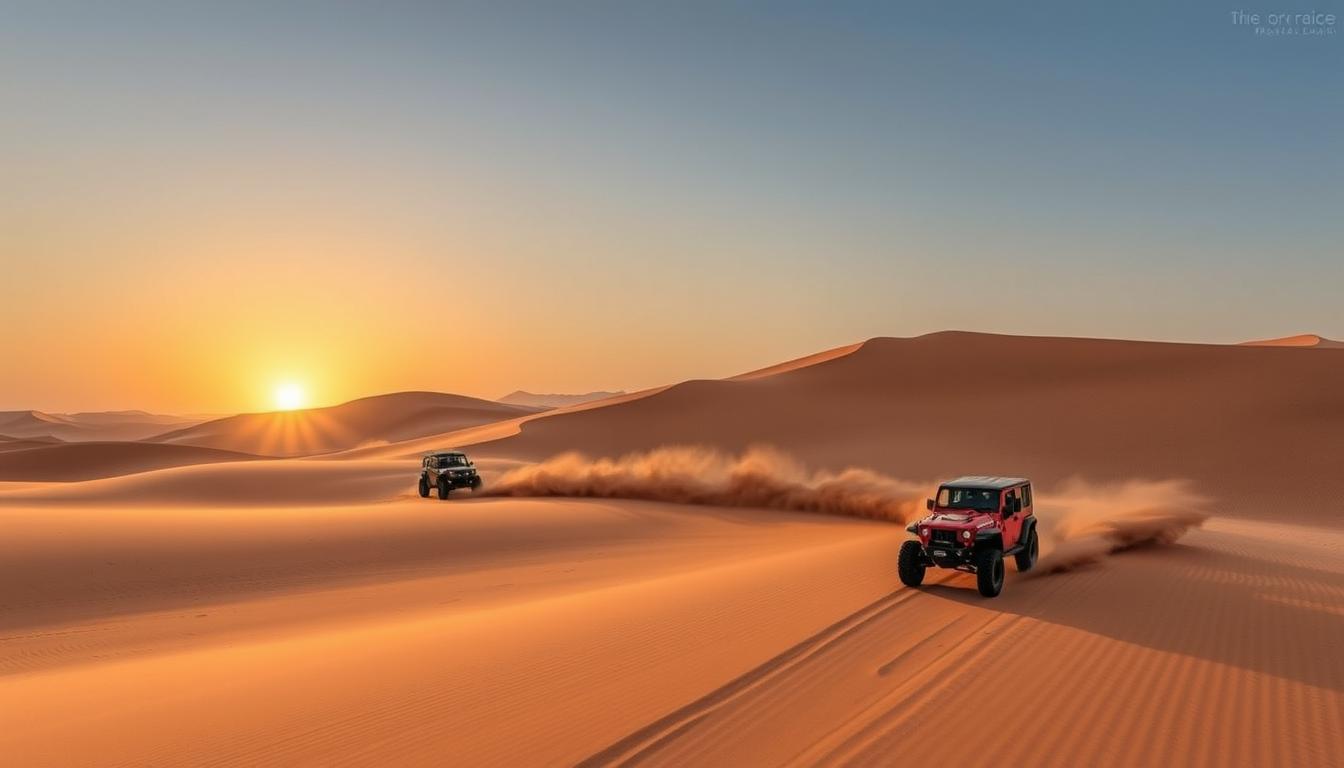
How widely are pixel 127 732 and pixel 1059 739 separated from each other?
7.35 metres

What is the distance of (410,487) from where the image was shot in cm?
3250

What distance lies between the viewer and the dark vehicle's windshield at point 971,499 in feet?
37.0

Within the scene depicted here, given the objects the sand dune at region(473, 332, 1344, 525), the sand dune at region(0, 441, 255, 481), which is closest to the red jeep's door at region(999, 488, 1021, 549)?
the sand dune at region(473, 332, 1344, 525)

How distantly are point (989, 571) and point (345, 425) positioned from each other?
109 meters

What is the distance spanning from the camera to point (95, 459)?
2267 inches

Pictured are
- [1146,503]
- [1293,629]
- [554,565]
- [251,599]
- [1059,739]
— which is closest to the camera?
[1059,739]

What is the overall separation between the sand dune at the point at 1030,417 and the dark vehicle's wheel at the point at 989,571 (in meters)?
18.0

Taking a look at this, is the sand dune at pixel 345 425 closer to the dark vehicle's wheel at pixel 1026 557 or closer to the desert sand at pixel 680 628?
the desert sand at pixel 680 628

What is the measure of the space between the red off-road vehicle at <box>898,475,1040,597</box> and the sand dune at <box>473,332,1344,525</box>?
16.4 meters

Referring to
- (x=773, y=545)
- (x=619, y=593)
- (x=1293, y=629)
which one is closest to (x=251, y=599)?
(x=619, y=593)

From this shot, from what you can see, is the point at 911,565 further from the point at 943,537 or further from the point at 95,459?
the point at 95,459

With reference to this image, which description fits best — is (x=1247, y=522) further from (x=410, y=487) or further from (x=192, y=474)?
(x=192, y=474)

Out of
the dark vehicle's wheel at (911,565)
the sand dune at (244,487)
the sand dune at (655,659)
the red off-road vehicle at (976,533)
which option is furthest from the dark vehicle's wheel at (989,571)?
the sand dune at (244,487)

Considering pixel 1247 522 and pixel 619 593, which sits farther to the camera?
pixel 1247 522
